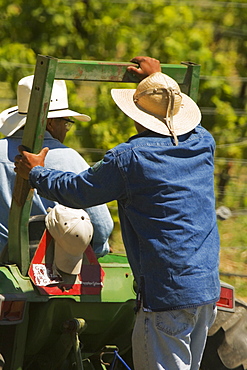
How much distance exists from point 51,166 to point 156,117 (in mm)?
768

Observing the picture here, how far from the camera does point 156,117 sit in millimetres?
2984

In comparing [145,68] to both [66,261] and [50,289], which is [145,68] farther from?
[50,289]

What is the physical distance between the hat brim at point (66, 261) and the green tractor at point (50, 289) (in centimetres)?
4

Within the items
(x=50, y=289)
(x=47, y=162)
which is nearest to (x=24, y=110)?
(x=47, y=162)

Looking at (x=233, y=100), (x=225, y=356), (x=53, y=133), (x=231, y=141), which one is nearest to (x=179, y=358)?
(x=225, y=356)

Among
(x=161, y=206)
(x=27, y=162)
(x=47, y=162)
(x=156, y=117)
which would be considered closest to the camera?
(x=161, y=206)

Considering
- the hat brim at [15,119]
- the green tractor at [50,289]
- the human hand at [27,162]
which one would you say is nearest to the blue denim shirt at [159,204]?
the human hand at [27,162]

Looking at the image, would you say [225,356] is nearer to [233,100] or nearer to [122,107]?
[122,107]

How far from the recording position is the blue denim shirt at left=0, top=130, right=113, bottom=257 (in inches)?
141

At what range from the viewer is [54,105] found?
12.4 feet

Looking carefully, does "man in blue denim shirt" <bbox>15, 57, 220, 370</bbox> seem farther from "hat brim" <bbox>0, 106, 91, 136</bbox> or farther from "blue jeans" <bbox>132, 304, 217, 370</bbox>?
"hat brim" <bbox>0, 106, 91, 136</bbox>

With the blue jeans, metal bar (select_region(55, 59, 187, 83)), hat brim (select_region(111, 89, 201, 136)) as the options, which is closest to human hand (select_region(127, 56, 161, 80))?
metal bar (select_region(55, 59, 187, 83))

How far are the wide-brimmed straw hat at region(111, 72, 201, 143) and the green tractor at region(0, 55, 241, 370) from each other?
0.26m

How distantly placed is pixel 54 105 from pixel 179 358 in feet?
4.89
